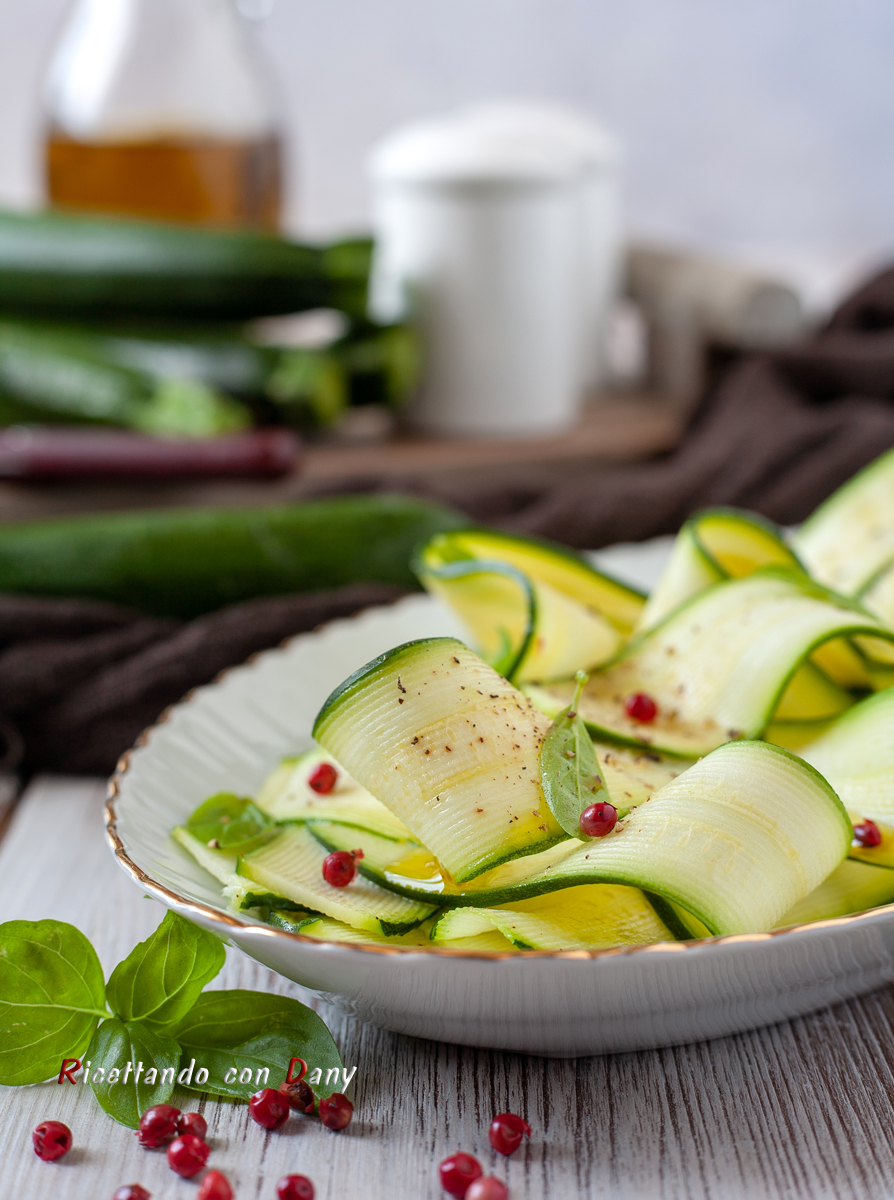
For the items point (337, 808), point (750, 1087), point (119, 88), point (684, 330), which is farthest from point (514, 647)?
point (119, 88)

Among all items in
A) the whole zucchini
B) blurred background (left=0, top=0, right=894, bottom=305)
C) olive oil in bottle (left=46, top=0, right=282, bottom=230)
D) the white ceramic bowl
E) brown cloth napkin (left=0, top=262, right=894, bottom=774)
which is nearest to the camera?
the white ceramic bowl

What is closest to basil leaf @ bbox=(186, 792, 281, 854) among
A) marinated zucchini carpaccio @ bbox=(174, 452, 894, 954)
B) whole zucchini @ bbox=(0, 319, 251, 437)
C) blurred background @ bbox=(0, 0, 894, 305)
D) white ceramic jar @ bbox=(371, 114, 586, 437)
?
marinated zucchini carpaccio @ bbox=(174, 452, 894, 954)

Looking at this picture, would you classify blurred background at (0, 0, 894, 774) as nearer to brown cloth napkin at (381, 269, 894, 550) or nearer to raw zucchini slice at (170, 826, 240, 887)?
brown cloth napkin at (381, 269, 894, 550)

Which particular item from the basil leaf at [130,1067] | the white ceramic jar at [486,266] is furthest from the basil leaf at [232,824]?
the white ceramic jar at [486,266]

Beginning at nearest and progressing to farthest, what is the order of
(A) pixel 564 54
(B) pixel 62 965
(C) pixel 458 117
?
(B) pixel 62 965
(C) pixel 458 117
(A) pixel 564 54

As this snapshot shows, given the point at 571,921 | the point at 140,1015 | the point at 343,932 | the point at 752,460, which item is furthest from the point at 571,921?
the point at 752,460

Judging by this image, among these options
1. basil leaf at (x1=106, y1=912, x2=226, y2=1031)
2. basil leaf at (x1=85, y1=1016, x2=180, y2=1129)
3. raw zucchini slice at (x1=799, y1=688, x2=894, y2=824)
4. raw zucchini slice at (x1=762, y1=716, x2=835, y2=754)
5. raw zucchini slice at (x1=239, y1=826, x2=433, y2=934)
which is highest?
raw zucchini slice at (x1=799, y1=688, x2=894, y2=824)

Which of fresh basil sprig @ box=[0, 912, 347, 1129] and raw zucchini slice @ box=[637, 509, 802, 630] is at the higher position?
raw zucchini slice @ box=[637, 509, 802, 630]

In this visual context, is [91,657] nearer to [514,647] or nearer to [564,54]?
[514,647]
